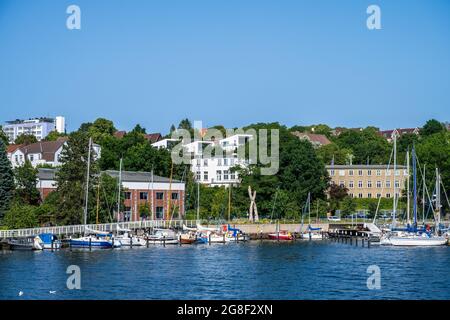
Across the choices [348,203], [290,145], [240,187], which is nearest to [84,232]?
[240,187]

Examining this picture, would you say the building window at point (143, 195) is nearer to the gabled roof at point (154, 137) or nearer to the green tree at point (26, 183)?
the green tree at point (26, 183)

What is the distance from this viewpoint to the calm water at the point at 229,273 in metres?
48.5

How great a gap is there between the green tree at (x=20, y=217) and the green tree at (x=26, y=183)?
33.5 ft

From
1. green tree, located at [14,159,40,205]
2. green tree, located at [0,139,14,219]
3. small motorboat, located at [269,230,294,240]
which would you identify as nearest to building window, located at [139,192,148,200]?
green tree, located at [14,159,40,205]

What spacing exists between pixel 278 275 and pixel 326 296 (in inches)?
420

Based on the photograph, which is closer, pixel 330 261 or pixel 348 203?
pixel 330 261

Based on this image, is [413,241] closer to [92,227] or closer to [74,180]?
[92,227]

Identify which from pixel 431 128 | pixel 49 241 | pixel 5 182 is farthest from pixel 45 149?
pixel 431 128

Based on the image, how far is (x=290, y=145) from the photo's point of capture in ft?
376

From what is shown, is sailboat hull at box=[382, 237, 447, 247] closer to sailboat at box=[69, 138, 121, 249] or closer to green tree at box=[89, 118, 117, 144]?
sailboat at box=[69, 138, 121, 249]

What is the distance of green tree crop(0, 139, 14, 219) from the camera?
3514 inches

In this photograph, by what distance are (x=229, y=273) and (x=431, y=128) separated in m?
123

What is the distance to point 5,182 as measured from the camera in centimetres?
9106
